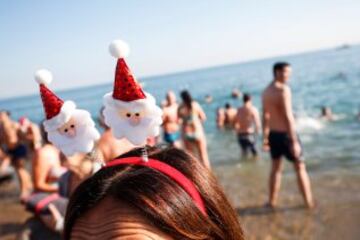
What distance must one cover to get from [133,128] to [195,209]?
Result: 11.7 inches

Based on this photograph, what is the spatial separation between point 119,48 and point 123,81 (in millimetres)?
94

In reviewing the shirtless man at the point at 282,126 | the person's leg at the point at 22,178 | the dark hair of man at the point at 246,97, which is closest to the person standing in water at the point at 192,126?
the shirtless man at the point at 282,126

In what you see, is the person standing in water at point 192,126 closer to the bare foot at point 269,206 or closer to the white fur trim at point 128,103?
the bare foot at point 269,206

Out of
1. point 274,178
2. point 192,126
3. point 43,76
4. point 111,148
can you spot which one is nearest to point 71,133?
point 43,76

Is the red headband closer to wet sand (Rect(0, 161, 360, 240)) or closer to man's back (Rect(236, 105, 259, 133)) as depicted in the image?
wet sand (Rect(0, 161, 360, 240))

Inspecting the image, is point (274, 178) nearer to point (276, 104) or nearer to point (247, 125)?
point (276, 104)

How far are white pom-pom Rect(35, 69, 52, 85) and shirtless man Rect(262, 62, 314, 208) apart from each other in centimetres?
474

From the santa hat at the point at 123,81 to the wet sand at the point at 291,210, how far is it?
186 inches

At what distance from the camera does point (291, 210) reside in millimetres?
6164

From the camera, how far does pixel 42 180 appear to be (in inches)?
174

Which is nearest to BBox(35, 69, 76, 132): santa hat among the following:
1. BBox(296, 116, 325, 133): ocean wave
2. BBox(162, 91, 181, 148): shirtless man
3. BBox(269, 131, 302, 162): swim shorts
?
BBox(269, 131, 302, 162): swim shorts

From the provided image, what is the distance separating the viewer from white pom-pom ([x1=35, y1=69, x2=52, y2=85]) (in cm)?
128

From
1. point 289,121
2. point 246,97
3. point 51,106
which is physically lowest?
point 246,97

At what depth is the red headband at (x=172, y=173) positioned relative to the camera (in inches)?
45.6
